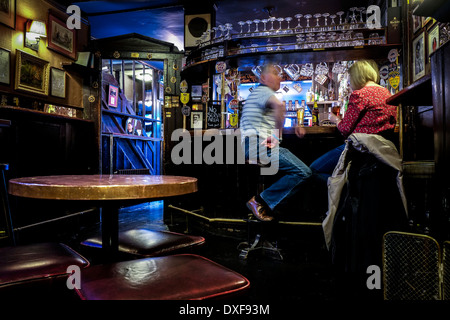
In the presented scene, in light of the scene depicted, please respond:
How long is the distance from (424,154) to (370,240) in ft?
5.32

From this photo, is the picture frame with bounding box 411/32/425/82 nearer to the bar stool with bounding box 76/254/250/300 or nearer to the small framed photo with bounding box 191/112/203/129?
the small framed photo with bounding box 191/112/203/129

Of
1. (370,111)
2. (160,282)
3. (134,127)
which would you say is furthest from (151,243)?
(134,127)

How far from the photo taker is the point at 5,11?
12.6ft

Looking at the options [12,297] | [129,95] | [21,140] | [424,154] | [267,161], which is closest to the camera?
[12,297]

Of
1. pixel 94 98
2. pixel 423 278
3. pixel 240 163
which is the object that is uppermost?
pixel 94 98

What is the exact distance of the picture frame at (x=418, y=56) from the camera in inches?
124

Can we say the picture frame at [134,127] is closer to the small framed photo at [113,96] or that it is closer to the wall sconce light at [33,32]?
the small framed photo at [113,96]

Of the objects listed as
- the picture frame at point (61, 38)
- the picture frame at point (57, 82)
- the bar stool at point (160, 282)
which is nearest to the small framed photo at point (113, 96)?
the picture frame at point (61, 38)

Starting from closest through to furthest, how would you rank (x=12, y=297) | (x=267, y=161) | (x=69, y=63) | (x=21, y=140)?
(x=12, y=297) → (x=267, y=161) → (x=21, y=140) → (x=69, y=63)

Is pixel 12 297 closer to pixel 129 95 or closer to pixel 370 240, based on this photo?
pixel 370 240

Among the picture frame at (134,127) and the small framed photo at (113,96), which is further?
the picture frame at (134,127)

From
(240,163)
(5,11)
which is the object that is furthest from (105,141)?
(240,163)

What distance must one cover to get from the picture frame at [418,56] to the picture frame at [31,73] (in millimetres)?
4821

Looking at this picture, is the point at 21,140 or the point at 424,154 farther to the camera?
the point at 21,140
